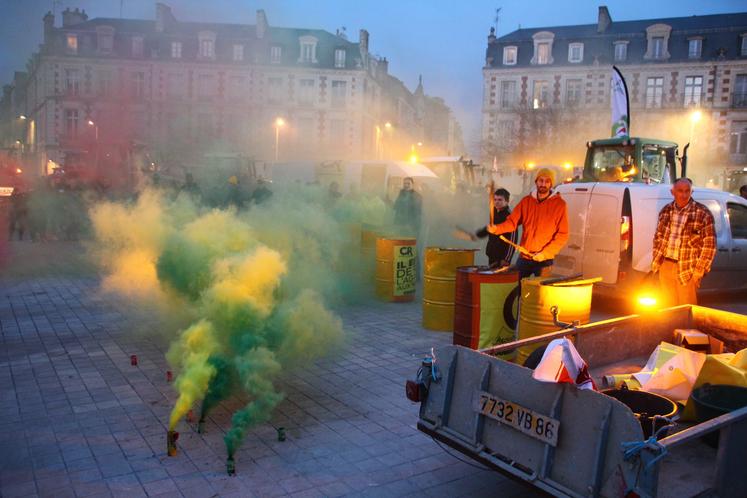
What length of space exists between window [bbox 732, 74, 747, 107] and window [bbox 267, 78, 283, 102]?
33.6 m

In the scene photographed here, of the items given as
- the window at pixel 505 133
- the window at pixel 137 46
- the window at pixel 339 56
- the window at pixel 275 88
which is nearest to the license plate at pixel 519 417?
the window at pixel 505 133

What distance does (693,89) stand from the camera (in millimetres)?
43812

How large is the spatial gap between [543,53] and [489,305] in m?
44.7

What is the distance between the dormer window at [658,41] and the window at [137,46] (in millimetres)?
38469

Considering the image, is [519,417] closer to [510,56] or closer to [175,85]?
[510,56]

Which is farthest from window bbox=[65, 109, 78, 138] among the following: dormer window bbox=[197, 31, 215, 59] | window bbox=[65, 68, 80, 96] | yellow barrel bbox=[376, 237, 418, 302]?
yellow barrel bbox=[376, 237, 418, 302]

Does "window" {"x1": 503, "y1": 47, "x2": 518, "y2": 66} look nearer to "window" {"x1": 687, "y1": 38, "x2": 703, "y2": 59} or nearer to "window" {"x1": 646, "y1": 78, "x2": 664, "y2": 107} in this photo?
"window" {"x1": 646, "y1": 78, "x2": 664, "y2": 107}

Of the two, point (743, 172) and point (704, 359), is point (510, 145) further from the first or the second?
point (704, 359)

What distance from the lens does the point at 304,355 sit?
566 cm

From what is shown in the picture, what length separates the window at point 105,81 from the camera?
145ft

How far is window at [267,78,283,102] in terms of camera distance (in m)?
48.2

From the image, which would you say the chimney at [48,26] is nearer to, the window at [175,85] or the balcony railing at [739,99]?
the window at [175,85]

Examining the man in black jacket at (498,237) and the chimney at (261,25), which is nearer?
the man in black jacket at (498,237)

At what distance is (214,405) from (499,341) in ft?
10.5
